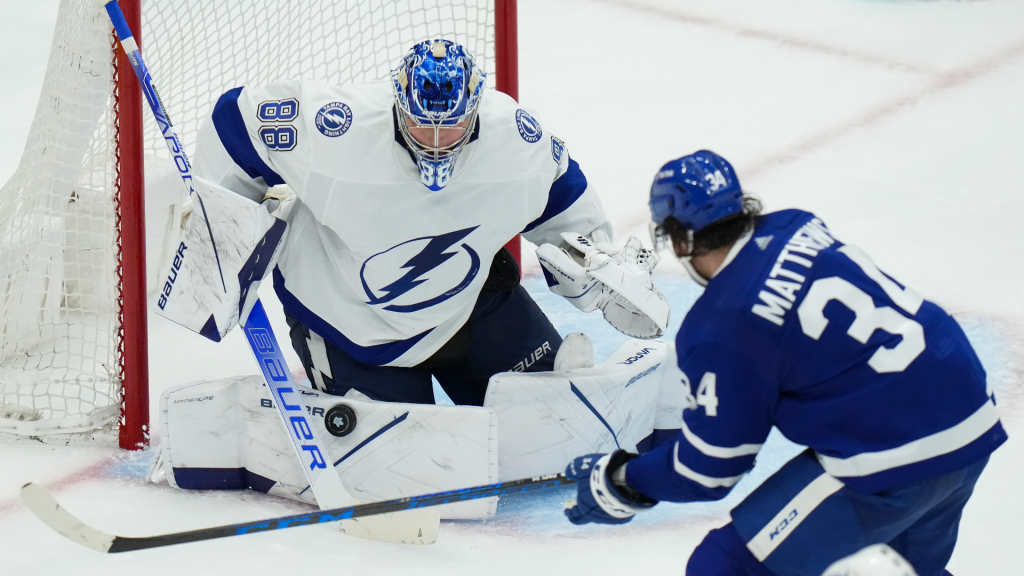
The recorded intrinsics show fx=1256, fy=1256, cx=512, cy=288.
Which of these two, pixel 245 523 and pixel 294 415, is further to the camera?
pixel 294 415

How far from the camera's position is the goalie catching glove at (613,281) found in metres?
2.75

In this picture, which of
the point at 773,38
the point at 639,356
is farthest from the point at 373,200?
the point at 773,38

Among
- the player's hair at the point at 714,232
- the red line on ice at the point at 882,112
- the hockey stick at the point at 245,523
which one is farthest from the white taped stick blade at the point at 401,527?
the red line on ice at the point at 882,112

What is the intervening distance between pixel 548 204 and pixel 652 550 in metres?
0.81

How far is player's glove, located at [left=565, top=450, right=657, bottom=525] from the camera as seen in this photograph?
6.79 feet

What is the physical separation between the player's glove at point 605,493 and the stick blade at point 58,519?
0.95 m

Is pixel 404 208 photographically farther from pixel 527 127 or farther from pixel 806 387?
pixel 806 387

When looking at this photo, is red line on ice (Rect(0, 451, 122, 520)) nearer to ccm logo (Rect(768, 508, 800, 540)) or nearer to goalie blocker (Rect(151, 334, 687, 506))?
goalie blocker (Rect(151, 334, 687, 506))

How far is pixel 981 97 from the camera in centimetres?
526

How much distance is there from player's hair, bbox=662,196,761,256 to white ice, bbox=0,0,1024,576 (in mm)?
937

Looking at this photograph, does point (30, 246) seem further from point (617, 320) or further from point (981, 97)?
point (981, 97)

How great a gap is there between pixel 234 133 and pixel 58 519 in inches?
33.8

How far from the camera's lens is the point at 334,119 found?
8.49ft

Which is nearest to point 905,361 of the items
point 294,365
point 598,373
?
point 598,373
